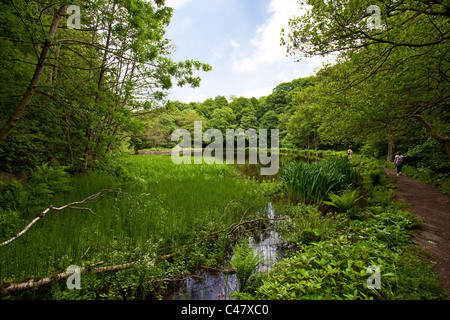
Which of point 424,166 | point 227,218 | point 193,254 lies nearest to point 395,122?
point 424,166

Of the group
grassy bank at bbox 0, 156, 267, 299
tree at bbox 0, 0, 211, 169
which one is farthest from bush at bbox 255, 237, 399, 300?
tree at bbox 0, 0, 211, 169

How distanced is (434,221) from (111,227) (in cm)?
736

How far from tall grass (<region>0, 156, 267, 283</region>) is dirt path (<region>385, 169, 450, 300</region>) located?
3617 mm

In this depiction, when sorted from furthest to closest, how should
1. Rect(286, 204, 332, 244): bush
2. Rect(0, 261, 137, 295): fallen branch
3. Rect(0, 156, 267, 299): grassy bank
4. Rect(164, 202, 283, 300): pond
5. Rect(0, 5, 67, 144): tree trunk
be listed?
Rect(286, 204, 332, 244): bush → Rect(0, 5, 67, 144): tree trunk → Rect(164, 202, 283, 300): pond → Rect(0, 156, 267, 299): grassy bank → Rect(0, 261, 137, 295): fallen branch

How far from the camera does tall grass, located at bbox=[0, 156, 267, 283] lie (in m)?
2.34

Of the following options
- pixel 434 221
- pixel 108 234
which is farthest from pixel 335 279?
pixel 434 221

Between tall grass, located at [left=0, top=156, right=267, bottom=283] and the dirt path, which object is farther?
the dirt path

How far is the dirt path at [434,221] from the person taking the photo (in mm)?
2664

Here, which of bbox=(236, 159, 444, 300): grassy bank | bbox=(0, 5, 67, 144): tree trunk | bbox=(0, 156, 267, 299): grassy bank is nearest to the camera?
bbox=(236, 159, 444, 300): grassy bank

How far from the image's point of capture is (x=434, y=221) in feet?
13.8

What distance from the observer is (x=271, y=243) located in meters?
4.20

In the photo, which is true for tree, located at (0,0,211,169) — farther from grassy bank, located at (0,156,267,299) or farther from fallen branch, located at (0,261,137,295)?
fallen branch, located at (0,261,137,295)

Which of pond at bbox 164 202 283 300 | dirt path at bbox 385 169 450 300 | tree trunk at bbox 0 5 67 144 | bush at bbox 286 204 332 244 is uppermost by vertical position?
tree trunk at bbox 0 5 67 144

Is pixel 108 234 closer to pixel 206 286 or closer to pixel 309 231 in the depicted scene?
pixel 206 286
